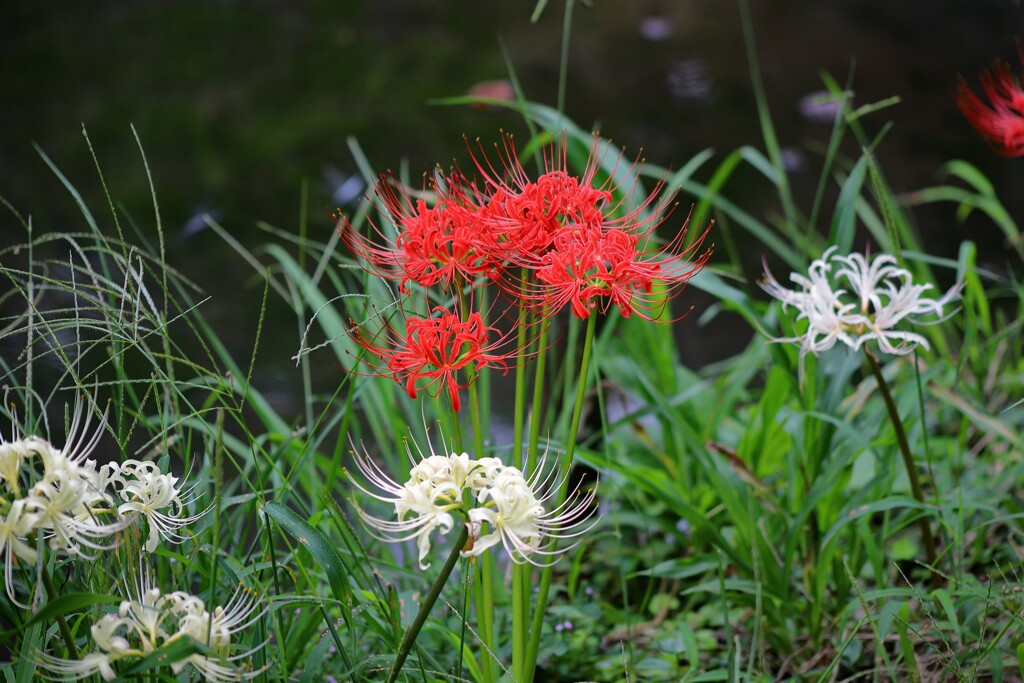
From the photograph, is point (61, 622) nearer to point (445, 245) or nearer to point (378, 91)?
point (445, 245)

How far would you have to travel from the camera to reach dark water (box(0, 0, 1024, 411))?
3553mm

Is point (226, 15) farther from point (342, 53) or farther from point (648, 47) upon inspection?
point (648, 47)

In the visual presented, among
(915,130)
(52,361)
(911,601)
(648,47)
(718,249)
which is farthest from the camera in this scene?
(648,47)

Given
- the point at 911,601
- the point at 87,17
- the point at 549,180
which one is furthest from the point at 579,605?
the point at 87,17

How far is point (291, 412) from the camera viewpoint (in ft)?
8.30

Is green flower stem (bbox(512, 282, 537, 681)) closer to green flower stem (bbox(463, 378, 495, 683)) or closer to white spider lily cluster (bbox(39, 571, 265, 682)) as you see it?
green flower stem (bbox(463, 378, 495, 683))

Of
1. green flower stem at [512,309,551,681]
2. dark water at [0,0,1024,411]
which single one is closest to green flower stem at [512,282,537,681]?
green flower stem at [512,309,551,681]

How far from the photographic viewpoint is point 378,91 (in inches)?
184

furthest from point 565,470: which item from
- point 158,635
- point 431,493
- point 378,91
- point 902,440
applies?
point 378,91

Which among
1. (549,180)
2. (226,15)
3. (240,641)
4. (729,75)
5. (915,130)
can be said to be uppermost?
(226,15)

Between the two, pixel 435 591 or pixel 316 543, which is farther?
pixel 316 543

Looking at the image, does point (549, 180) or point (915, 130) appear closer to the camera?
point (549, 180)

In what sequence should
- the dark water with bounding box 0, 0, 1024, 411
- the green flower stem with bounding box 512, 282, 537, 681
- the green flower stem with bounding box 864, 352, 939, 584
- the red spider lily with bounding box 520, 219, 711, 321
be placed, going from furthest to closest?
1. the dark water with bounding box 0, 0, 1024, 411
2. the green flower stem with bounding box 864, 352, 939, 584
3. the green flower stem with bounding box 512, 282, 537, 681
4. the red spider lily with bounding box 520, 219, 711, 321

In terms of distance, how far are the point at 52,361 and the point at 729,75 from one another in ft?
11.9
